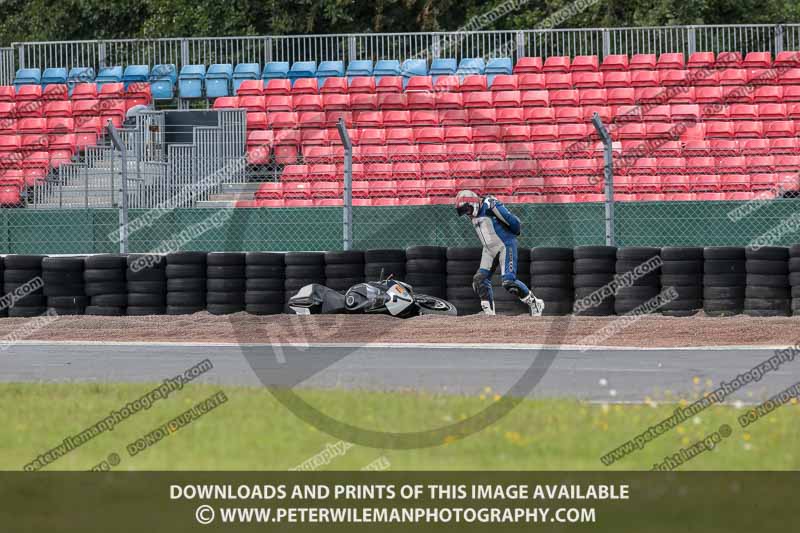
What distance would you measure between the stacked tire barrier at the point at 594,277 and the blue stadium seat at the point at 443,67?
10.6 meters

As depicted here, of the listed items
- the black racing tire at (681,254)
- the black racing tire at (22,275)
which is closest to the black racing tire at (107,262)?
the black racing tire at (22,275)

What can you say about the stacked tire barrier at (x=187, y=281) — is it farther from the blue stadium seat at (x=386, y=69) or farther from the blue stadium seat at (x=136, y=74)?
the blue stadium seat at (x=136, y=74)

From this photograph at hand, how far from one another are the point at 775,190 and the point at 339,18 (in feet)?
55.6

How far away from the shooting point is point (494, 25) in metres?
33.4

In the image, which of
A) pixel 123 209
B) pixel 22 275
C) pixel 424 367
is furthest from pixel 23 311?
pixel 424 367

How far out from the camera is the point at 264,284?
16.2m

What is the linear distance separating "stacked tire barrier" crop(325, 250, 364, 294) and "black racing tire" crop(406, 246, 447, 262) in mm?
591

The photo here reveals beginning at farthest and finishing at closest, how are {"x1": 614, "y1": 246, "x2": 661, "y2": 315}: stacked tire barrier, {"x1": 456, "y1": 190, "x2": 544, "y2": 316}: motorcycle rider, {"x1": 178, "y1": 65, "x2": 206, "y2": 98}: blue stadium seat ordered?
{"x1": 178, "y1": 65, "x2": 206, "y2": 98}: blue stadium seat
{"x1": 456, "y1": 190, "x2": 544, "y2": 316}: motorcycle rider
{"x1": 614, "y1": 246, "x2": 661, "y2": 315}: stacked tire barrier

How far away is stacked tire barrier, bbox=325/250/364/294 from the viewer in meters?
16.2

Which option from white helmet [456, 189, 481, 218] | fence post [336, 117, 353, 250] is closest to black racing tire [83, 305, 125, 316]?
fence post [336, 117, 353, 250]

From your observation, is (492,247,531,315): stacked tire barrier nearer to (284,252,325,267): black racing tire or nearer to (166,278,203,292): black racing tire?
(284,252,325,267): black racing tire

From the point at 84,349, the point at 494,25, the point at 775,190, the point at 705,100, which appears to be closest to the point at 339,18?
the point at 494,25

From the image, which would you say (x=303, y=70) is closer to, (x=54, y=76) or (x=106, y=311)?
(x=54, y=76)
